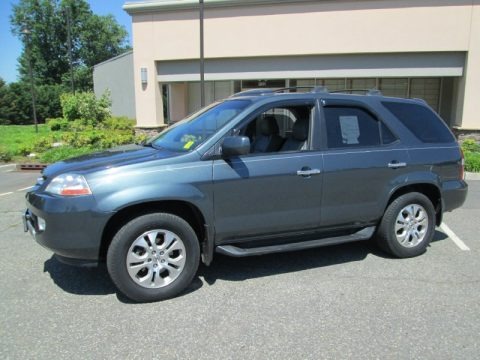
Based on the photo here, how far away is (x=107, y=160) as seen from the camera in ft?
13.1

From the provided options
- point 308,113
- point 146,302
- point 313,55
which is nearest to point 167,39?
point 313,55

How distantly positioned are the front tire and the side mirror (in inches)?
30.4

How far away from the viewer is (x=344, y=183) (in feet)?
14.5

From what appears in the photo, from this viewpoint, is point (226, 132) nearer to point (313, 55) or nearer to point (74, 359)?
point (74, 359)

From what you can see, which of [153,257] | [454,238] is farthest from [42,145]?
[454,238]

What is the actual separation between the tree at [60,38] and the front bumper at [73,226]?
50.5 metres

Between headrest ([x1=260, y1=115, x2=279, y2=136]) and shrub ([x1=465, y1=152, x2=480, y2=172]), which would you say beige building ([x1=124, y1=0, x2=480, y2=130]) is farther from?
headrest ([x1=260, y1=115, x2=279, y2=136])

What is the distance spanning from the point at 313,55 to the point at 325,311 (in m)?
12.4

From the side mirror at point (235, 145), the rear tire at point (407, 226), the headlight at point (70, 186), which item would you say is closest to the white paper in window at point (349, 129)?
the rear tire at point (407, 226)

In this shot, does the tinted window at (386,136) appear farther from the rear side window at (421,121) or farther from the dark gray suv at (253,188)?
the rear side window at (421,121)

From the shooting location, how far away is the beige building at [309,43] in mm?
13664

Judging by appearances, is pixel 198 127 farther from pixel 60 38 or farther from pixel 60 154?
pixel 60 38

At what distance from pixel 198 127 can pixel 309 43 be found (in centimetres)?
1109

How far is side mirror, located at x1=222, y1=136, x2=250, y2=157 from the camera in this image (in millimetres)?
3795
